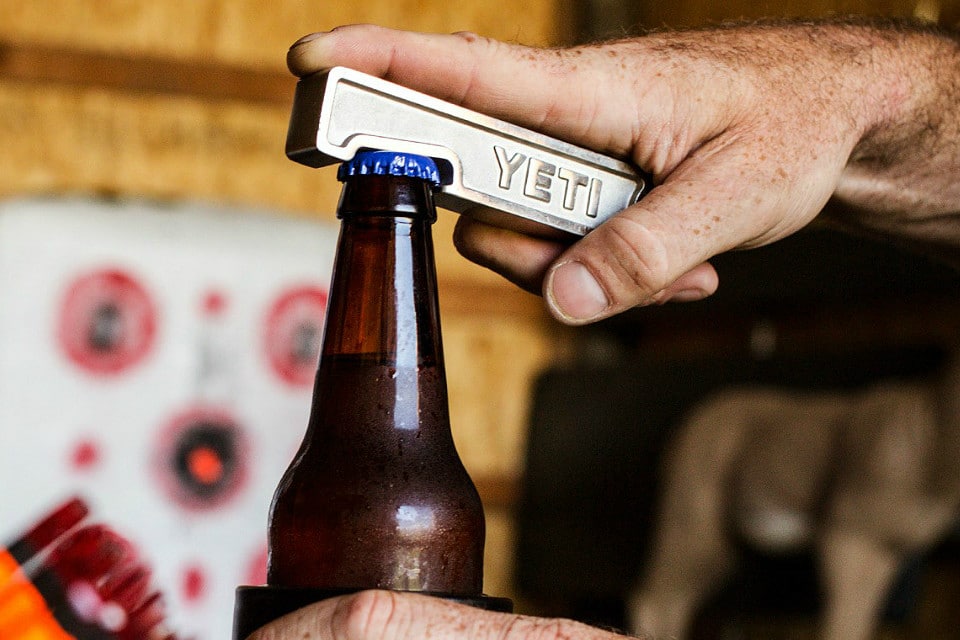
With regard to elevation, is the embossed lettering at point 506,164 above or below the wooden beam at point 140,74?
below

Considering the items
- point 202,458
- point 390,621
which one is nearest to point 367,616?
point 390,621

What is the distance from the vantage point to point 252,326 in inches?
70.1

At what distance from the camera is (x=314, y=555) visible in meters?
0.42

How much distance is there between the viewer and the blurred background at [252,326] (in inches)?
65.5

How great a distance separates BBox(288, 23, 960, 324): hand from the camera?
0.50 m

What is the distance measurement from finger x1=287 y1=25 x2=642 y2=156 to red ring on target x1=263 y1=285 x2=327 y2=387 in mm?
1274

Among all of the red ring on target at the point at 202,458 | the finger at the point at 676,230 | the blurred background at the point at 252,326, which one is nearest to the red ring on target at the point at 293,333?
the blurred background at the point at 252,326

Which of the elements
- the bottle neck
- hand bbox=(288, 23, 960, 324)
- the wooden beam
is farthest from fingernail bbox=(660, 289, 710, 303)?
the wooden beam

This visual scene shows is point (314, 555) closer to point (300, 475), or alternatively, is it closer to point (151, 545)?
point (300, 475)

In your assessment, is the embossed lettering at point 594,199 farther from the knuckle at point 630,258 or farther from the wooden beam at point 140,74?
the wooden beam at point 140,74

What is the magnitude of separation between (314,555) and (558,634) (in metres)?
0.09

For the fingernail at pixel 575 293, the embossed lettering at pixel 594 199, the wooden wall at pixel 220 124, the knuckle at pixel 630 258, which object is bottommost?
the fingernail at pixel 575 293

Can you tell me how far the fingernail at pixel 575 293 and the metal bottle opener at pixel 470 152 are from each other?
0.06ft

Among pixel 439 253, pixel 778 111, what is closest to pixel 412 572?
pixel 778 111
